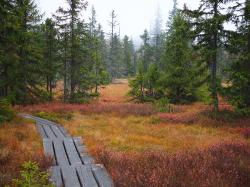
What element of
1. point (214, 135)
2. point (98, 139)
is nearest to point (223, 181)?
point (98, 139)

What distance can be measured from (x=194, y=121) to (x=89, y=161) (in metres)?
11.0

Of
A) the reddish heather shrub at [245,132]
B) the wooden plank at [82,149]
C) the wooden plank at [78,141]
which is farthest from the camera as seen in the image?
the reddish heather shrub at [245,132]

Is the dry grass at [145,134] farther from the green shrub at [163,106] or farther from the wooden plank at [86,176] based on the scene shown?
the green shrub at [163,106]

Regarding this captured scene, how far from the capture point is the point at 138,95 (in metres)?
35.2

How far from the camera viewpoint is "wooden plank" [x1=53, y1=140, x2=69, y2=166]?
951 cm

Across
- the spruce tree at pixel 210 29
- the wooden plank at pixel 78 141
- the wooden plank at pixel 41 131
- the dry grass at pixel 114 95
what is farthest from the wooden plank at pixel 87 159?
the dry grass at pixel 114 95

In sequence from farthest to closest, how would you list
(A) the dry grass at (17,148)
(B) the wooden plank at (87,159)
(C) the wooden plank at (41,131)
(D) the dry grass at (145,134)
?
1. (C) the wooden plank at (41,131)
2. (D) the dry grass at (145,134)
3. (B) the wooden plank at (87,159)
4. (A) the dry grass at (17,148)

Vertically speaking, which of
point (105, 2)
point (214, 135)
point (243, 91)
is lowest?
point (214, 135)

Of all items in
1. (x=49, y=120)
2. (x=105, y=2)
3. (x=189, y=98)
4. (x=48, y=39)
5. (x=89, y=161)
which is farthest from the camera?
(x=105, y=2)

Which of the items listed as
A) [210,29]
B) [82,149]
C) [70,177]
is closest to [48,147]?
[82,149]

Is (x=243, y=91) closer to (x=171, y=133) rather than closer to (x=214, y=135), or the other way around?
(x=214, y=135)

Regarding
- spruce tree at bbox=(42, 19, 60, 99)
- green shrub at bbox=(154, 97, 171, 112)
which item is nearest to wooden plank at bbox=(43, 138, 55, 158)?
green shrub at bbox=(154, 97, 171, 112)

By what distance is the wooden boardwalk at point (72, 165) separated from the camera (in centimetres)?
764

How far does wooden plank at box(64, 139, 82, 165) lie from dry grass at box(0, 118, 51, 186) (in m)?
0.86
